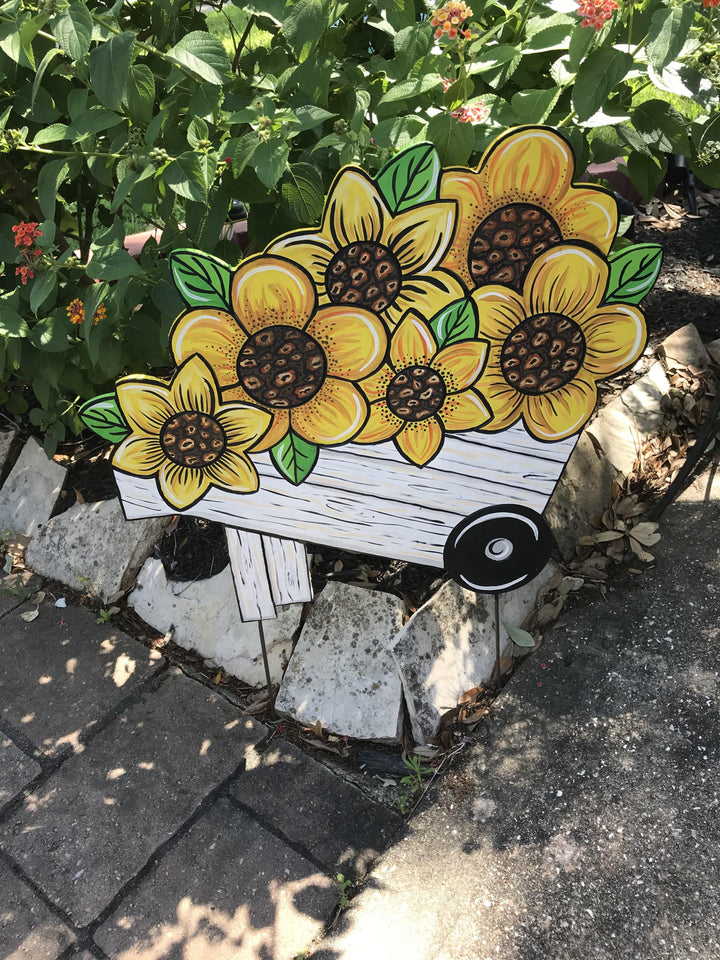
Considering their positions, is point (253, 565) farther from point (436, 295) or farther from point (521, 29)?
point (521, 29)

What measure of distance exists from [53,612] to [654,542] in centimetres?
215

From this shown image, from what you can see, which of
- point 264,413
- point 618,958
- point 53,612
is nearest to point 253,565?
point 264,413

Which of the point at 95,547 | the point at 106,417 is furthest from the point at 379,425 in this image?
the point at 95,547

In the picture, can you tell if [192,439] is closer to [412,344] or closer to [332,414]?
[332,414]

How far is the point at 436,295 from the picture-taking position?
1740mm

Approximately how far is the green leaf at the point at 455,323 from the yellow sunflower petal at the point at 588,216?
0.26 metres

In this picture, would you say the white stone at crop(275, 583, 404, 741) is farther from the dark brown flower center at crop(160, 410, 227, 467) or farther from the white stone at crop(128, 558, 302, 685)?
the dark brown flower center at crop(160, 410, 227, 467)

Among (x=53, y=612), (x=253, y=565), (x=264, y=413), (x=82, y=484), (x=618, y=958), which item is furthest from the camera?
(x=82, y=484)

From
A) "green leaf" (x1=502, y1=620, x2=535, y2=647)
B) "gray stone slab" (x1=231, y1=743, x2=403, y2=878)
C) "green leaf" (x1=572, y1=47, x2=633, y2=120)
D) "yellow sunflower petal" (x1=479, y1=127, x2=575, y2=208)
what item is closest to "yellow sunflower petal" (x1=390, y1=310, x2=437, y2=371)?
"yellow sunflower petal" (x1=479, y1=127, x2=575, y2=208)

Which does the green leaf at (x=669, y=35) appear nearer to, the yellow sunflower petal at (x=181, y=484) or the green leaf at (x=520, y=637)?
the yellow sunflower petal at (x=181, y=484)

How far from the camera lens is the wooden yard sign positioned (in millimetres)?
1638

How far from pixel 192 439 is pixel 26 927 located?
133 cm

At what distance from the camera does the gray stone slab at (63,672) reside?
2406 millimetres

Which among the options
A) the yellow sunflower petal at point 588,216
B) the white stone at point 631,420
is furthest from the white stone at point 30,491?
the yellow sunflower petal at point 588,216
